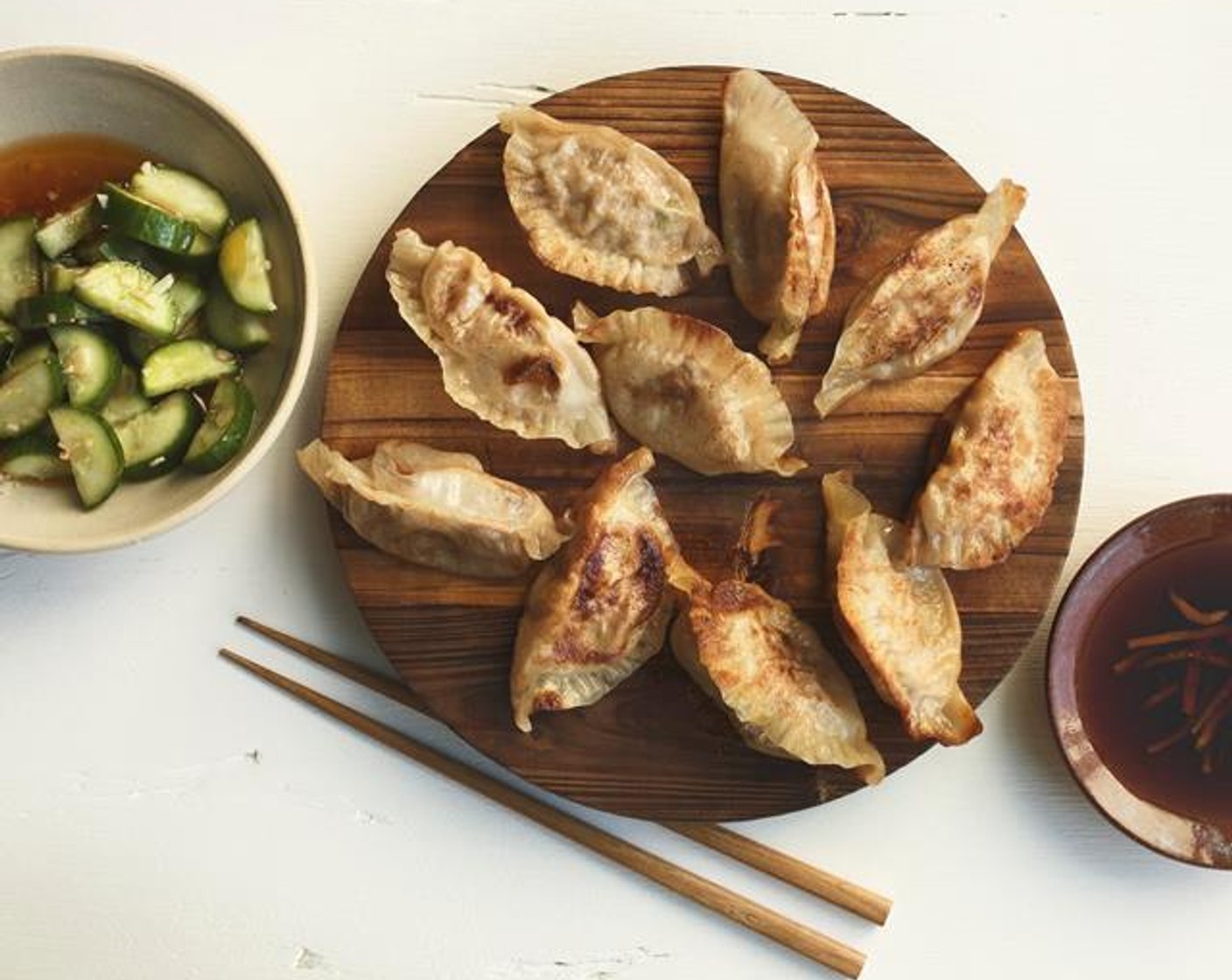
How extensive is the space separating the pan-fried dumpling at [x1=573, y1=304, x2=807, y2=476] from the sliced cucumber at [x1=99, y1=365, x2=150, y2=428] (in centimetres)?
83

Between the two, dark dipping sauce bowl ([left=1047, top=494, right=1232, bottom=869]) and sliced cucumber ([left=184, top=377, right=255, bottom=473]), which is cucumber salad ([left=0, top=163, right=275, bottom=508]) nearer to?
sliced cucumber ([left=184, top=377, right=255, bottom=473])

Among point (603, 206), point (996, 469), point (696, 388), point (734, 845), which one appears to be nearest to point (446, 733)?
point (734, 845)

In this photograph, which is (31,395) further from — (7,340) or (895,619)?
(895,619)

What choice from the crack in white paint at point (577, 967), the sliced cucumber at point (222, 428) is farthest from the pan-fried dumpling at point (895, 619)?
the sliced cucumber at point (222, 428)

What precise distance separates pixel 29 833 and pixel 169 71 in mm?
1516

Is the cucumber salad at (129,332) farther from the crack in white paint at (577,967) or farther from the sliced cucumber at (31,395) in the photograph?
the crack in white paint at (577,967)

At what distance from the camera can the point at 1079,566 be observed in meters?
3.09

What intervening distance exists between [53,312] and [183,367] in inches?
9.6

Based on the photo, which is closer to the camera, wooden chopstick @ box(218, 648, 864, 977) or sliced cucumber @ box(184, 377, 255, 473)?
sliced cucumber @ box(184, 377, 255, 473)

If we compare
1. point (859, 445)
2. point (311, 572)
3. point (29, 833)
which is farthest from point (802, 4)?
point (29, 833)

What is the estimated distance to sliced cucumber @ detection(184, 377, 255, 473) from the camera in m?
2.80

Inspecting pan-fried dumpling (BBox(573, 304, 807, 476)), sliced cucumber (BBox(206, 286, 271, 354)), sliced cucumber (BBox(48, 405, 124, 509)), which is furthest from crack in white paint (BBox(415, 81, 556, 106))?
sliced cucumber (BBox(48, 405, 124, 509))

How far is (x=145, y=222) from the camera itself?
2746 mm

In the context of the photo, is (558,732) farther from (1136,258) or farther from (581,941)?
(1136,258)
